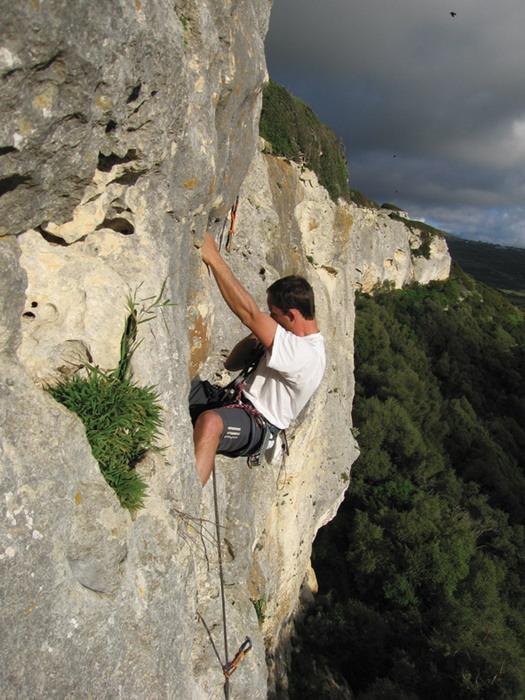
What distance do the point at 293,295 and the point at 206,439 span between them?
1.60 meters

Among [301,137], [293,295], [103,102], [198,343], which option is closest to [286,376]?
[293,295]

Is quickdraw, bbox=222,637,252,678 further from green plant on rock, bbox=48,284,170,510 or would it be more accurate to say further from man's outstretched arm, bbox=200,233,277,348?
man's outstretched arm, bbox=200,233,277,348

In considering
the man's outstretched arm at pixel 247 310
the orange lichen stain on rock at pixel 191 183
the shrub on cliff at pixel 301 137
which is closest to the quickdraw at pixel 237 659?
the man's outstretched arm at pixel 247 310

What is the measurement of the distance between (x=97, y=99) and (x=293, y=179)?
41.0 ft

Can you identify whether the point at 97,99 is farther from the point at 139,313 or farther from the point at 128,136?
the point at 139,313

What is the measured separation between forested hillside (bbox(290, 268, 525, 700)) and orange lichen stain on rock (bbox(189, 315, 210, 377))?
47.0ft

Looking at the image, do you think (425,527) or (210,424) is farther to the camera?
(425,527)

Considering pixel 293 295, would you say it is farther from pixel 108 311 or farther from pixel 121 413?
pixel 121 413

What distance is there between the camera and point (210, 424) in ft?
16.0

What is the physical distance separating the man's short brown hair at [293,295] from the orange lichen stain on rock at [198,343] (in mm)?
1426

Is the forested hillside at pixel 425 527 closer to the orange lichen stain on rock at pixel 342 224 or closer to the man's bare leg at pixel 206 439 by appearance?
the man's bare leg at pixel 206 439

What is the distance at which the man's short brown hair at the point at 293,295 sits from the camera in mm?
4582

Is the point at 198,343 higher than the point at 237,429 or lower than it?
higher

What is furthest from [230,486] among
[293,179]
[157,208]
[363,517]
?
[363,517]
